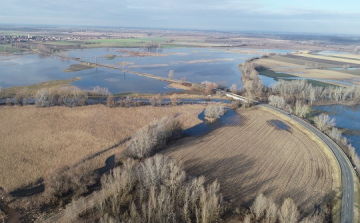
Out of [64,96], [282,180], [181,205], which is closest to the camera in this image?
[181,205]

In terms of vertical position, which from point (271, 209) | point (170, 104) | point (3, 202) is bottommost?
point (3, 202)

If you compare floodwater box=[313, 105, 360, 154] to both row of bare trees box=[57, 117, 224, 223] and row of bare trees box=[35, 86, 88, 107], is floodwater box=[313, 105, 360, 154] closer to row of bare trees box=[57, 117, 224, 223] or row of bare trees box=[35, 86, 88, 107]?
row of bare trees box=[57, 117, 224, 223]

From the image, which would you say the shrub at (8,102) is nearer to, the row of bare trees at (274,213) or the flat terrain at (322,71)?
the row of bare trees at (274,213)

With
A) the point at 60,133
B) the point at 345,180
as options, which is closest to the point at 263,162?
the point at 345,180

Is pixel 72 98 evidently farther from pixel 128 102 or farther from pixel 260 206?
pixel 260 206

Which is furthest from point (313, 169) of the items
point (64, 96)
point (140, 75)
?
point (140, 75)

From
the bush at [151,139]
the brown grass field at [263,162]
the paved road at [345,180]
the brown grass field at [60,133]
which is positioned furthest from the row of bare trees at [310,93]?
the bush at [151,139]

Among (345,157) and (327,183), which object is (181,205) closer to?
(327,183)
